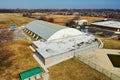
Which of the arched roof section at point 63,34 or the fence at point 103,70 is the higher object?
the arched roof section at point 63,34

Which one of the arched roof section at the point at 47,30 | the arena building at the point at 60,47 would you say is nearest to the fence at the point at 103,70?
the arena building at the point at 60,47

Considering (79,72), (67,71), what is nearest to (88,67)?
(79,72)

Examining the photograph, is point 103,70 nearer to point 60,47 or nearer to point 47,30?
point 60,47

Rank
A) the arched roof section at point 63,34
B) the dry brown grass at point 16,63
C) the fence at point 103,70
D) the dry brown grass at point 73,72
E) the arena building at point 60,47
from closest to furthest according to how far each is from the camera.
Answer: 1. the fence at point 103,70
2. the dry brown grass at point 73,72
3. the dry brown grass at point 16,63
4. the arena building at point 60,47
5. the arched roof section at point 63,34

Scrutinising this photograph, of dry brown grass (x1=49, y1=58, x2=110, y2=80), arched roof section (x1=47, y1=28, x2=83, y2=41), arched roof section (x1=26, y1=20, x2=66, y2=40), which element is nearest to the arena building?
arched roof section (x1=47, y1=28, x2=83, y2=41)

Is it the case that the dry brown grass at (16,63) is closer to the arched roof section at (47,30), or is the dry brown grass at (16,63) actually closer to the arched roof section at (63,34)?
the arched roof section at (47,30)

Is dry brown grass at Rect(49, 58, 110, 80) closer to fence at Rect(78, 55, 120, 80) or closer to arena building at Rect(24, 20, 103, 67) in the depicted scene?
fence at Rect(78, 55, 120, 80)

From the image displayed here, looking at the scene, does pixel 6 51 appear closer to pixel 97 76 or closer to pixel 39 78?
pixel 39 78

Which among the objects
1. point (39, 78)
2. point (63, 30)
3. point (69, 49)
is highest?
point (63, 30)

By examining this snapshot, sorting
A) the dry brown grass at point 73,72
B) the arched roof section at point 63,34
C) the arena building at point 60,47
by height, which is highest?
the arched roof section at point 63,34
